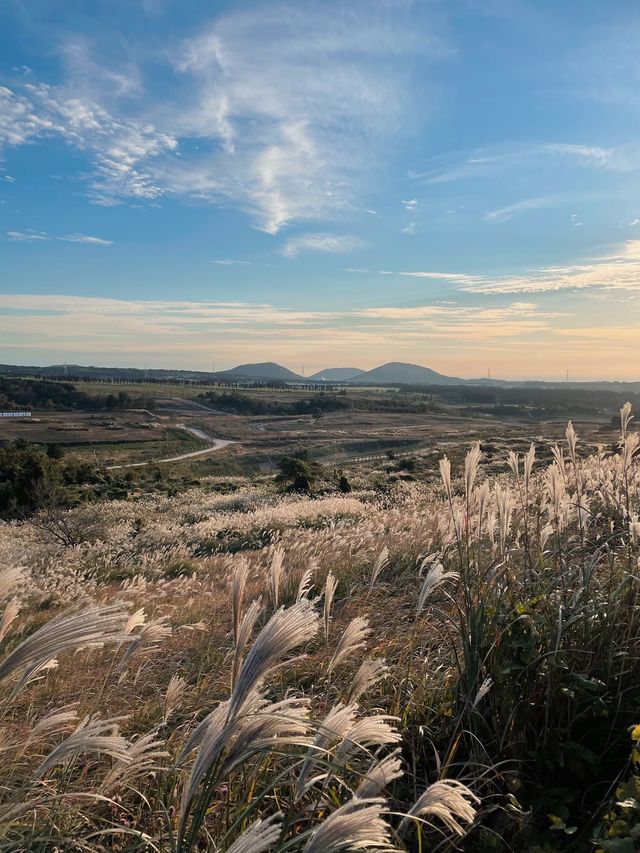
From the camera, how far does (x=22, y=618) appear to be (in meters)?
6.44

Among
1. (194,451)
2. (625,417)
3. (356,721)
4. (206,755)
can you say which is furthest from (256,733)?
(194,451)

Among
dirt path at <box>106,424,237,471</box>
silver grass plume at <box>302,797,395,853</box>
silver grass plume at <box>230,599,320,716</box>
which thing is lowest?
dirt path at <box>106,424,237,471</box>

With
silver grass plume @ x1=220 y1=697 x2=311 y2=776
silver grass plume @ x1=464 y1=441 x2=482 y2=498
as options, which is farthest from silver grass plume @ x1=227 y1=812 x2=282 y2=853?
silver grass plume @ x1=464 y1=441 x2=482 y2=498

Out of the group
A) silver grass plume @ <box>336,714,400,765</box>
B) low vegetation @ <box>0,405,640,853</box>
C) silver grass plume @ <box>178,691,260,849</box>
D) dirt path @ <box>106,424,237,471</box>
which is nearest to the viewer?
silver grass plume @ <box>178,691,260,849</box>

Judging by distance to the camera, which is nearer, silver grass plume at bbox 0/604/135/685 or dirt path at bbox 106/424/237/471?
silver grass plume at bbox 0/604/135/685

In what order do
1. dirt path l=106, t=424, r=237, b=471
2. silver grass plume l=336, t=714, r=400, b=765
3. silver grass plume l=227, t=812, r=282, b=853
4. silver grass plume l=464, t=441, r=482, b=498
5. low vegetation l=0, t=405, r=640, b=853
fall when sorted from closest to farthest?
1. silver grass plume l=227, t=812, r=282, b=853
2. low vegetation l=0, t=405, r=640, b=853
3. silver grass plume l=336, t=714, r=400, b=765
4. silver grass plume l=464, t=441, r=482, b=498
5. dirt path l=106, t=424, r=237, b=471

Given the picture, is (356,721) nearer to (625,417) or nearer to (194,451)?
(625,417)

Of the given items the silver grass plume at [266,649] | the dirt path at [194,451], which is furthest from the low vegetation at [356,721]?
the dirt path at [194,451]

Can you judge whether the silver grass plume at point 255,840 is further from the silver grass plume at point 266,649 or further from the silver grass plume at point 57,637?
the silver grass plume at point 57,637

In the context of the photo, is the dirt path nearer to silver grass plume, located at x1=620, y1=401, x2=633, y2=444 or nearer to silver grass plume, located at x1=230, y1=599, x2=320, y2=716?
silver grass plume, located at x1=620, y1=401, x2=633, y2=444

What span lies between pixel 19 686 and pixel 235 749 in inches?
27.0

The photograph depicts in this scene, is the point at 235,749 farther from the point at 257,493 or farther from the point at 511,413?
the point at 511,413

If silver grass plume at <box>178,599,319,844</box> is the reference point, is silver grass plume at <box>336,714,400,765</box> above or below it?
below

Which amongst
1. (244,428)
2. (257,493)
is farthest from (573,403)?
(257,493)
